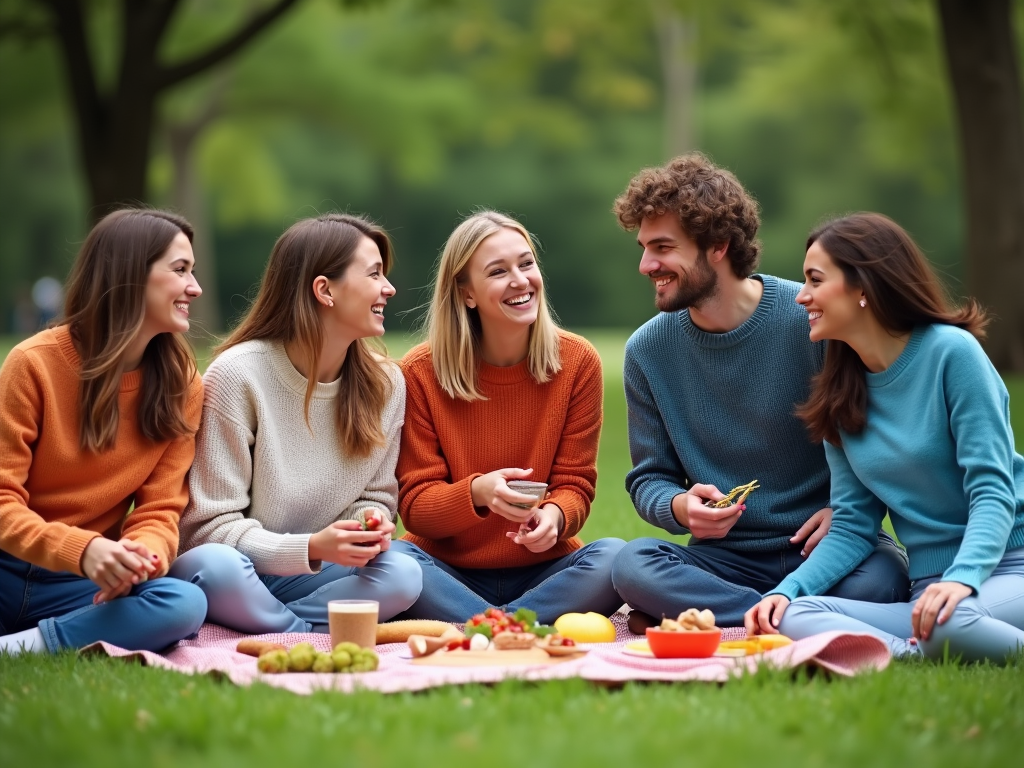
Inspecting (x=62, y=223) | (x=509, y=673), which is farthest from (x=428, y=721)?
(x=62, y=223)

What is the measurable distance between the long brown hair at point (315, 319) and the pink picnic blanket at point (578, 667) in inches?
42.8

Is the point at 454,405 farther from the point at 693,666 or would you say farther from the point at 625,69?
the point at 625,69

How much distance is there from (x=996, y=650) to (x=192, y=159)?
27.5 meters

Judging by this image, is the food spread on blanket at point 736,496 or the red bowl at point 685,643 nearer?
the red bowl at point 685,643

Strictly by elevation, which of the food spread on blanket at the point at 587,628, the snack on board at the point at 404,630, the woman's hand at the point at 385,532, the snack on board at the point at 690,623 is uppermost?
the woman's hand at the point at 385,532

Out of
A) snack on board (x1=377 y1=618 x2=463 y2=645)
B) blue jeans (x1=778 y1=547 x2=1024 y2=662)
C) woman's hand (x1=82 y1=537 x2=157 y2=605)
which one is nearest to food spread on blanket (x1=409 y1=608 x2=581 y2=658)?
snack on board (x1=377 y1=618 x2=463 y2=645)

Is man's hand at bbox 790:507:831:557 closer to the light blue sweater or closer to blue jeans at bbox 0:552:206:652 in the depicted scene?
the light blue sweater

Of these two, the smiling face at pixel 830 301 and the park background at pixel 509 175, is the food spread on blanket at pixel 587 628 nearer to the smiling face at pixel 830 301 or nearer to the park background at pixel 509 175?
the park background at pixel 509 175

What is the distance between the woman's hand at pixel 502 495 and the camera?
4.83 meters

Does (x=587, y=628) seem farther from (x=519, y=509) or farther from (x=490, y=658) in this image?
(x=490, y=658)

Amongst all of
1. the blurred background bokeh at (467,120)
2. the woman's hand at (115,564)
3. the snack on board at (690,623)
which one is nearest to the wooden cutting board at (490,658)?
the snack on board at (690,623)

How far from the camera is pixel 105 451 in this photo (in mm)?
4656

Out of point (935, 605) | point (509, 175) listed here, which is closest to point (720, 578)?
point (935, 605)

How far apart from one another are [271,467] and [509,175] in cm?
4012
